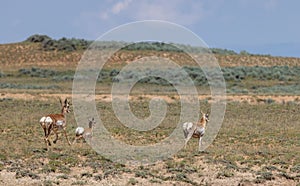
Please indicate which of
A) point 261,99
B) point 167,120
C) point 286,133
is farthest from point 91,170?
point 261,99

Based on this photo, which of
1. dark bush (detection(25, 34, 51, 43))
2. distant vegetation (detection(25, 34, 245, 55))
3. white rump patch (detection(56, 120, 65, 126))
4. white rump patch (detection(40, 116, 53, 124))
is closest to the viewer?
white rump patch (detection(40, 116, 53, 124))

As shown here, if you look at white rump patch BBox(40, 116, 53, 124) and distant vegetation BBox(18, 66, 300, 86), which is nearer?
white rump patch BBox(40, 116, 53, 124)

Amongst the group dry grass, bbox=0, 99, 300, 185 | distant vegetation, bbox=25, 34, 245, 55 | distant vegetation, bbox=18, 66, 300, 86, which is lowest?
dry grass, bbox=0, 99, 300, 185

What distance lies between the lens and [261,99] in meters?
44.4

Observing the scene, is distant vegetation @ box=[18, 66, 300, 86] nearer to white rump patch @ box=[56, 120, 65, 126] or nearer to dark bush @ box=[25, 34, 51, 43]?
dark bush @ box=[25, 34, 51, 43]

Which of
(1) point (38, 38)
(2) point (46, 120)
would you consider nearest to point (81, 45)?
(1) point (38, 38)

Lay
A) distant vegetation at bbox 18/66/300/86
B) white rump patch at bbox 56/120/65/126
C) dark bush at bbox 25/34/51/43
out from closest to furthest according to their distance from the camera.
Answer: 1. white rump patch at bbox 56/120/65/126
2. distant vegetation at bbox 18/66/300/86
3. dark bush at bbox 25/34/51/43

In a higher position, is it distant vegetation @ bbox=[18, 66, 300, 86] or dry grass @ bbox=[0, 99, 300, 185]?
distant vegetation @ bbox=[18, 66, 300, 86]

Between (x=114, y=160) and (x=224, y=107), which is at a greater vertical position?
(x=224, y=107)

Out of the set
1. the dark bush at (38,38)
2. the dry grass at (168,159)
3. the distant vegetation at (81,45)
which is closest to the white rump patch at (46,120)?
the dry grass at (168,159)

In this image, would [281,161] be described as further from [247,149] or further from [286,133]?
[286,133]

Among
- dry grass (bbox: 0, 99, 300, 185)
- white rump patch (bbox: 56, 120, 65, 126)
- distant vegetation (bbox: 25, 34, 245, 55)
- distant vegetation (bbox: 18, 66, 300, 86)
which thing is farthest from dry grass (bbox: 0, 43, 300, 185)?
distant vegetation (bbox: 25, 34, 245, 55)

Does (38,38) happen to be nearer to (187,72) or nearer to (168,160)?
(187,72)

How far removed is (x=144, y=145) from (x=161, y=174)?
515cm
